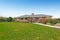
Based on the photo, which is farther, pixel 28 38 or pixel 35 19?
pixel 35 19

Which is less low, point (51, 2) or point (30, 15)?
point (51, 2)

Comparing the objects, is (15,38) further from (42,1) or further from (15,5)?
(15,5)

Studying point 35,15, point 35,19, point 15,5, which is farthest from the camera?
point 35,15

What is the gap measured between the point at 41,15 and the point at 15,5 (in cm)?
1699

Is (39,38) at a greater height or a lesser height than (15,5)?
lesser

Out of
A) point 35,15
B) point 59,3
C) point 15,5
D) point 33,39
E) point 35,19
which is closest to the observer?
point 33,39

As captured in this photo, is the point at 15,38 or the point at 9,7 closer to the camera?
the point at 15,38

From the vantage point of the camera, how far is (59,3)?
35.2m

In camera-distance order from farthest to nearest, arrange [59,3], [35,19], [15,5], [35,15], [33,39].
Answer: [35,15] < [35,19] < [15,5] < [59,3] < [33,39]

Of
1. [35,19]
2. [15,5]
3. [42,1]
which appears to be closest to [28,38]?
[42,1]

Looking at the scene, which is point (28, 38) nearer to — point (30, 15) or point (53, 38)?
point (53, 38)

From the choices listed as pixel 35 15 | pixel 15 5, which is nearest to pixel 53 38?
pixel 15 5

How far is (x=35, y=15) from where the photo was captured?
57.2 meters

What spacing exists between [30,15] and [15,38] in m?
42.1
